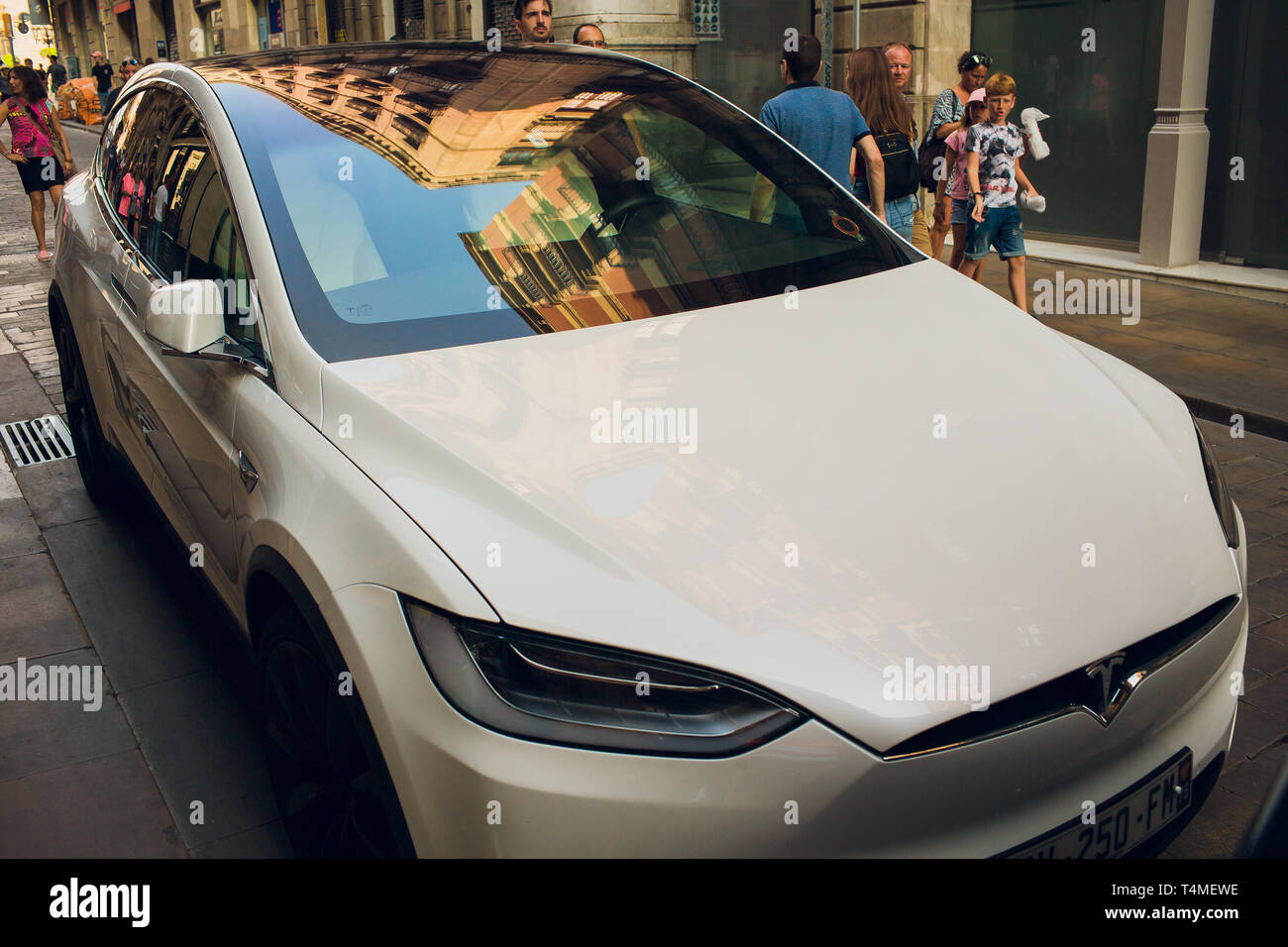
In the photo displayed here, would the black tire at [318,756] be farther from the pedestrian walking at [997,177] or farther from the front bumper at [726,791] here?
the pedestrian walking at [997,177]

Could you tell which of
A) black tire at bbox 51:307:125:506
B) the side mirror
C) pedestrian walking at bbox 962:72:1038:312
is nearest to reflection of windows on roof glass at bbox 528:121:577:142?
the side mirror

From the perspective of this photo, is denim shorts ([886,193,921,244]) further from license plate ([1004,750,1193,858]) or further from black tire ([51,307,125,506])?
license plate ([1004,750,1193,858])

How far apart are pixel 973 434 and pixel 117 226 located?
9.45 feet

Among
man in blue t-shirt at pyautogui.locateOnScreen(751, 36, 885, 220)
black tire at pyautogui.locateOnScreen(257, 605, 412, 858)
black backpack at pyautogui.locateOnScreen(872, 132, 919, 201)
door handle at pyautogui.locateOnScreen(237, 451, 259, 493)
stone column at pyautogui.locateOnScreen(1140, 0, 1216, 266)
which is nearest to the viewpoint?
black tire at pyautogui.locateOnScreen(257, 605, 412, 858)

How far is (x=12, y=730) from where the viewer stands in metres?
3.36

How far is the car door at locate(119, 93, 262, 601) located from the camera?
Answer: 2.71 meters

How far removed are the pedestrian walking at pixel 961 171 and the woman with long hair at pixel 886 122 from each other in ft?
2.25

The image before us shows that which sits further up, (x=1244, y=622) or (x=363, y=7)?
(x=363, y=7)

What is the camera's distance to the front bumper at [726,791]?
1.77 meters

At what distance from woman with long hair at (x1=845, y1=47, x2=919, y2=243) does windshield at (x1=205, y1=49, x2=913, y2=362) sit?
3458 millimetres

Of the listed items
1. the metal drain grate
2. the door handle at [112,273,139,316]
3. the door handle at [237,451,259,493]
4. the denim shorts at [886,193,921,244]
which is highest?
the door handle at [112,273,139,316]

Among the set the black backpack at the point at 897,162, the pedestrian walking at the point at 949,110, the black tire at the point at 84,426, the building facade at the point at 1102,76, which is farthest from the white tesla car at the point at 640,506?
the building facade at the point at 1102,76
